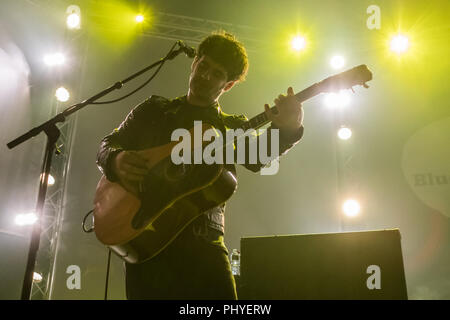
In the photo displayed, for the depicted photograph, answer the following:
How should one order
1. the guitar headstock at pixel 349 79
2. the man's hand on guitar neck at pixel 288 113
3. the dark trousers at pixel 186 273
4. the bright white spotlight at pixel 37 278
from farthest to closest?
1. the bright white spotlight at pixel 37 278
2. the guitar headstock at pixel 349 79
3. the man's hand on guitar neck at pixel 288 113
4. the dark trousers at pixel 186 273

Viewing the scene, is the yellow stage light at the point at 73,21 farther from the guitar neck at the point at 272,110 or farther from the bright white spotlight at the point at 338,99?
the guitar neck at the point at 272,110

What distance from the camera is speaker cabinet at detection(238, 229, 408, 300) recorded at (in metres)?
1.93

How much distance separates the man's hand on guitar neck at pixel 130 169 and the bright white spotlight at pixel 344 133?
455 centimetres

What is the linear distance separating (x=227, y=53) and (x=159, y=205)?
1066 millimetres

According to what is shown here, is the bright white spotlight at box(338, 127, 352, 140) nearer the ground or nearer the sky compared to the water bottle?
nearer the sky

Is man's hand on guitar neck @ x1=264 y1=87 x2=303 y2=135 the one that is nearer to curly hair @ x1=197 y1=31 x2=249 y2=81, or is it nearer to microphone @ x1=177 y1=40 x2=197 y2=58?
curly hair @ x1=197 y1=31 x2=249 y2=81

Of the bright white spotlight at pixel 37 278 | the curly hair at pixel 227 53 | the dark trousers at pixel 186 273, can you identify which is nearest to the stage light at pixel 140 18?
the curly hair at pixel 227 53

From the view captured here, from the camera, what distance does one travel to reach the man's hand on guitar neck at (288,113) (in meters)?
1.78

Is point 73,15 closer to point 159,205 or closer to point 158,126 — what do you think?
point 158,126

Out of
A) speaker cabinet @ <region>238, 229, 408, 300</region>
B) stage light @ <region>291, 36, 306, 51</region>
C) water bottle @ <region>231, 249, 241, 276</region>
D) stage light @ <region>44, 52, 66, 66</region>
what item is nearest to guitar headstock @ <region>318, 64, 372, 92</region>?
speaker cabinet @ <region>238, 229, 408, 300</region>

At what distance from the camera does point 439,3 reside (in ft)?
16.3

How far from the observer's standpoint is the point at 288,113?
5.85 feet

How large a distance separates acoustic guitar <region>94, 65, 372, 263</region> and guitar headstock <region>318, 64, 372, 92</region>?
2.53 feet

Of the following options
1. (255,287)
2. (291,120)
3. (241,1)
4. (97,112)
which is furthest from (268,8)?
(255,287)
